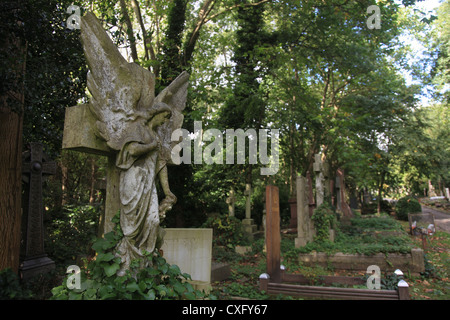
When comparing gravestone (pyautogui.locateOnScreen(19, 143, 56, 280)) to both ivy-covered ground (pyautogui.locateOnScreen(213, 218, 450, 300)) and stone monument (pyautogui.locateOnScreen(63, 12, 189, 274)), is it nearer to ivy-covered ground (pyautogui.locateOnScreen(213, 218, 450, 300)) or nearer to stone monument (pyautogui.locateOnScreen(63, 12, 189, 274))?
ivy-covered ground (pyautogui.locateOnScreen(213, 218, 450, 300))

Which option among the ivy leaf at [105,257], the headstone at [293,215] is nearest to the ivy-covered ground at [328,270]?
the ivy leaf at [105,257]

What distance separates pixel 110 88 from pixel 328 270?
717 centimetres

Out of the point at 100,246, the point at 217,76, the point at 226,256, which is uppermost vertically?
the point at 217,76

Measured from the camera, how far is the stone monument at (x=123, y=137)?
314cm

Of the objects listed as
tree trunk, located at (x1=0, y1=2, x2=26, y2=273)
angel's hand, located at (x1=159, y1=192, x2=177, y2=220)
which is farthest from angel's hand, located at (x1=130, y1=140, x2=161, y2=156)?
tree trunk, located at (x1=0, y1=2, x2=26, y2=273)

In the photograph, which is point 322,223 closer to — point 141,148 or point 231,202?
point 231,202

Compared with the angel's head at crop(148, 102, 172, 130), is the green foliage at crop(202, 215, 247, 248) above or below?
below

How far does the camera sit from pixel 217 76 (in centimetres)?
984

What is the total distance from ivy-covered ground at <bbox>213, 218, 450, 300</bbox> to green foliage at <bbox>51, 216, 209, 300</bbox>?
2.16 m

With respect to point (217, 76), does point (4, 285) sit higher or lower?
lower

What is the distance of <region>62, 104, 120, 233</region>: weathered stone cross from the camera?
3.22 metres
